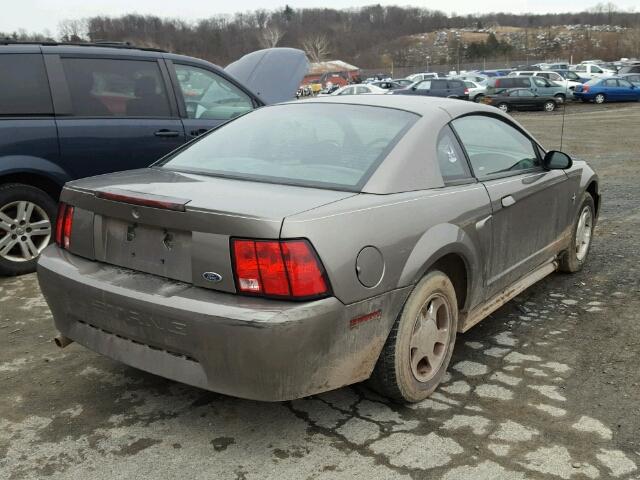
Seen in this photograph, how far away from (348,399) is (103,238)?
4.59 ft

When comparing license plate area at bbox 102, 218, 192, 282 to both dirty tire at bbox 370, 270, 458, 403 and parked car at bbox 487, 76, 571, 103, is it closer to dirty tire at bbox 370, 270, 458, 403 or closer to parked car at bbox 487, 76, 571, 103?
dirty tire at bbox 370, 270, 458, 403

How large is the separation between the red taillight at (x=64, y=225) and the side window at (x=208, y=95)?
2985mm

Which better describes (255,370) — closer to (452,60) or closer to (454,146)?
(454,146)

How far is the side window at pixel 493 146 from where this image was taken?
3664 mm

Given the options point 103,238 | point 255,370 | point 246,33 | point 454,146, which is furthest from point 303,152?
point 246,33

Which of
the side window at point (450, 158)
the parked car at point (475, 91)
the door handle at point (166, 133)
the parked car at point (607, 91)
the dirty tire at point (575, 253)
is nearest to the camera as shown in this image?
the side window at point (450, 158)

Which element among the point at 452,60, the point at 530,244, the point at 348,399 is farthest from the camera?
the point at 452,60

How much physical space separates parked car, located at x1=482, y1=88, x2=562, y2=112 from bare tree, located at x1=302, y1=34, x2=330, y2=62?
94.2 metres

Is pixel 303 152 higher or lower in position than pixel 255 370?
higher

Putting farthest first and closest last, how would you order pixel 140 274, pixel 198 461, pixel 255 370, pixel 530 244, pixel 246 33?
pixel 246 33 < pixel 530 244 < pixel 140 274 < pixel 198 461 < pixel 255 370

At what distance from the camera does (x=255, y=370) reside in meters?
2.47

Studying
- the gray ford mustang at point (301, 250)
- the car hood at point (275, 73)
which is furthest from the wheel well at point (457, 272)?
the car hood at point (275, 73)

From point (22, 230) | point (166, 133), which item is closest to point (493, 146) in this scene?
point (166, 133)

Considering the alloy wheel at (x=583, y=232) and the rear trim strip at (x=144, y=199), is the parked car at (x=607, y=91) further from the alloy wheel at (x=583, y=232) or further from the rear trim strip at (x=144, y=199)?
the rear trim strip at (x=144, y=199)
